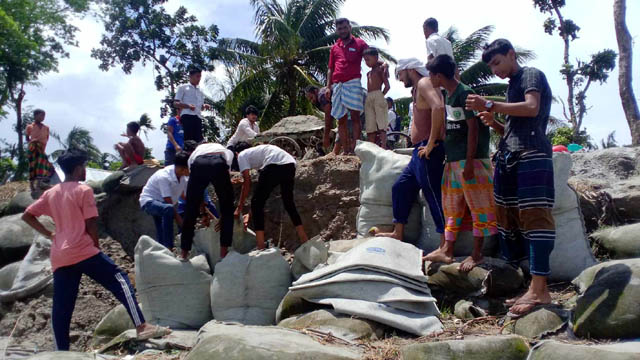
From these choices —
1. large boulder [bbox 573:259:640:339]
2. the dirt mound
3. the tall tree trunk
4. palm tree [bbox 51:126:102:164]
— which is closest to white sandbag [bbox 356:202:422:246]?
large boulder [bbox 573:259:640:339]

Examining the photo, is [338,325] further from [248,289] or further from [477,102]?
[477,102]

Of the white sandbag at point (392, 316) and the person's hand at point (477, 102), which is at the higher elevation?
the person's hand at point (477, 102)

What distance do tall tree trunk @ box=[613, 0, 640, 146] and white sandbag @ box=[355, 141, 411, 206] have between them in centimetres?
572

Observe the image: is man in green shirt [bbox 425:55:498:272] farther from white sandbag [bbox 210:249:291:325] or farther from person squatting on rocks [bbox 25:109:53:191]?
person squatting on rocks [bbox 25:109:53:191]

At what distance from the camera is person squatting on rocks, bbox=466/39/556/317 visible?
3.38 metres

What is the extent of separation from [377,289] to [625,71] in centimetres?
732

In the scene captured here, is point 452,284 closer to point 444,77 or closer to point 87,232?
point 444,77

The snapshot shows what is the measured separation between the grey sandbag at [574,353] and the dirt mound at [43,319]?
4.48m

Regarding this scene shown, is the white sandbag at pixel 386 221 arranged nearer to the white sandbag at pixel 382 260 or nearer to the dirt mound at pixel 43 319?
the white sandbag at pixel 382 260

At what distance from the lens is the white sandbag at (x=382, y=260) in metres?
3.90

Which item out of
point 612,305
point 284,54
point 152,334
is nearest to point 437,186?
point 612,305

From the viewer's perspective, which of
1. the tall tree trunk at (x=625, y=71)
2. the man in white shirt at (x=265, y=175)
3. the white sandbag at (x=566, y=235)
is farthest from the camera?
the tall tree trunk at (x=625, y=71)

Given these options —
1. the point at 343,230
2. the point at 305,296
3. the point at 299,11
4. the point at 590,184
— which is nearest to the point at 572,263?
the point at 590,184

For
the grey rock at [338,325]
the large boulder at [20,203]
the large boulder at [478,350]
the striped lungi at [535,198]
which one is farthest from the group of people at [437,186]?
the large boulder at [20,203]
